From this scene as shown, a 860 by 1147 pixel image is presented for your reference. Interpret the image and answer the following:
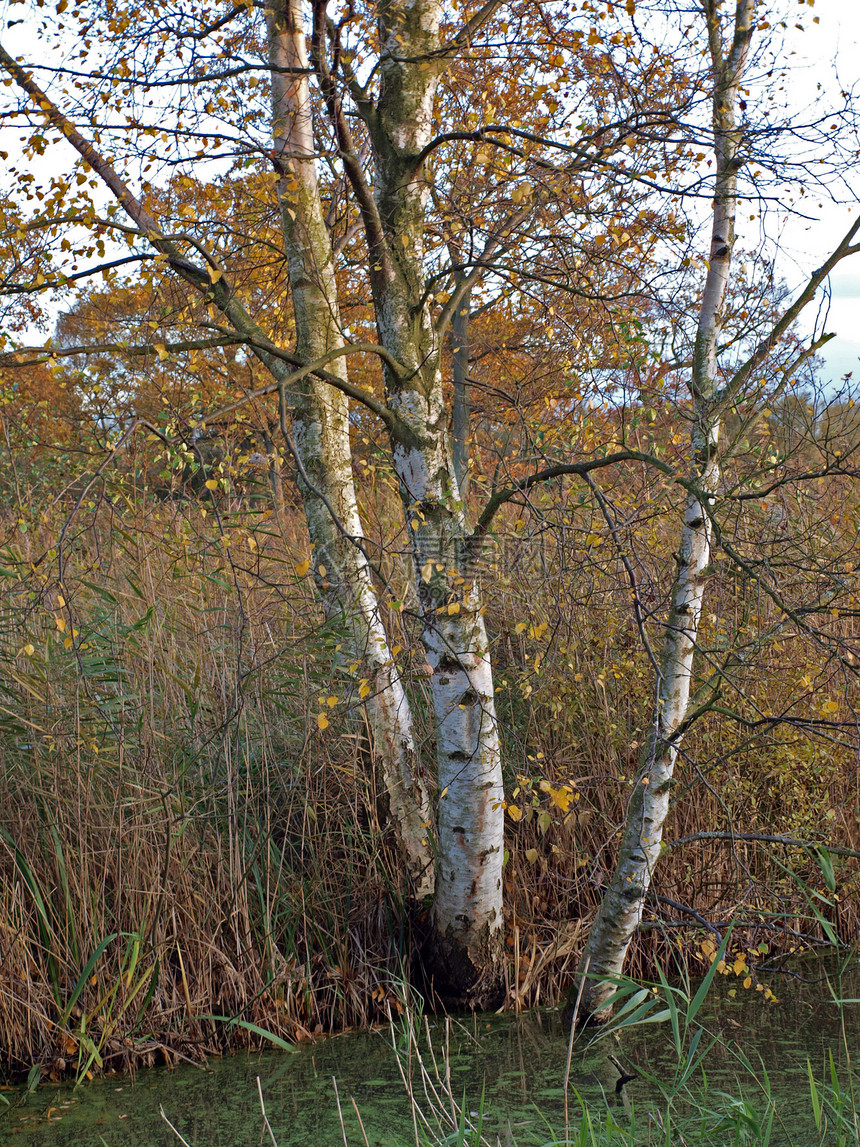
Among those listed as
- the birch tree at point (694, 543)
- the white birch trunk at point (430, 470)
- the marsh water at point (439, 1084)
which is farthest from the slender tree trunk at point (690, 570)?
the white birch trunk at point (430, 470)

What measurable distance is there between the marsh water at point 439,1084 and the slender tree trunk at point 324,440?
0.75m

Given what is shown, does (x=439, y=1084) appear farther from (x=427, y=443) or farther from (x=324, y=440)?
(x=324, y=440)

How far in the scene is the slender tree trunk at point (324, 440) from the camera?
159 inches

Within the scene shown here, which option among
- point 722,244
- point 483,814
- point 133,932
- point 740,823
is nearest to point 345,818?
point 483,814

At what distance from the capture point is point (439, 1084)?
3.09 m

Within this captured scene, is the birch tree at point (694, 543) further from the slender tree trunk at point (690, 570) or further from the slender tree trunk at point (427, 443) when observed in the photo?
the slender tree trunk at point (427, 443)

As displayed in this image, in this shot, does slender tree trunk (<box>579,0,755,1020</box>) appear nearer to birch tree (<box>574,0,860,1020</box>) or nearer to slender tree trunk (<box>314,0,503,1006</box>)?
birch tree (<box>574,0,860,1020</box>)

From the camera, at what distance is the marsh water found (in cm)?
297

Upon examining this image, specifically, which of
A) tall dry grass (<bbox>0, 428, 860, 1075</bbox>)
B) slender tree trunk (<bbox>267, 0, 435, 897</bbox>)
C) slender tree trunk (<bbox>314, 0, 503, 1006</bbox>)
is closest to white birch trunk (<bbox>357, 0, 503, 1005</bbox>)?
slender tree trunk (<bbox>314, 0, 503, 1006</bbox>)

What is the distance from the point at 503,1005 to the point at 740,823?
137 cm

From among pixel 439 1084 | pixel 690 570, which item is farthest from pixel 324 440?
pixel 439 1084

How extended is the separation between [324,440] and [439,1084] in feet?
8.41

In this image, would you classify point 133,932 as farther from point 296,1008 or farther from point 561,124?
point 561,124

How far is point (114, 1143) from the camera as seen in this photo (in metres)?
2.94
